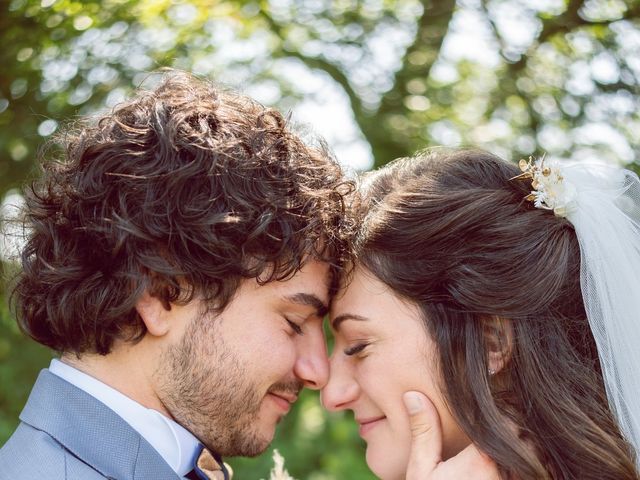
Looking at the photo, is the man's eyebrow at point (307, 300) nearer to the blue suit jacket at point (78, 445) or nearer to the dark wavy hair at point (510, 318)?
the dark wavy hair at point (510, 318)

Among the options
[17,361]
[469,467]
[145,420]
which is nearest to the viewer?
[469,467]

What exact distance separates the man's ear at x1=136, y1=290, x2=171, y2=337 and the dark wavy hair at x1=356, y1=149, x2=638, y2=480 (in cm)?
78

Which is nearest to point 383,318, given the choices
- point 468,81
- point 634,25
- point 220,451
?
point 220,451

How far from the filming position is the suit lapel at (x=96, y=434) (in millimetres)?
2918

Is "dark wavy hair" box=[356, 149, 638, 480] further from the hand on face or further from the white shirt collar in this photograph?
the white shirt collar

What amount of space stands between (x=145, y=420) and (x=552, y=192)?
1.62 meters

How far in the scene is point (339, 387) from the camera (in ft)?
11.7

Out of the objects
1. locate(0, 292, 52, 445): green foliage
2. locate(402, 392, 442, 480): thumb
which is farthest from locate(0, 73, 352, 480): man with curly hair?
locate(0, 292, 52, 445): green foliage

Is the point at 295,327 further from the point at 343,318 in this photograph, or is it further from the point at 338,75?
the point at 338,75

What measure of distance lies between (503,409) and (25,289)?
6.21 feet

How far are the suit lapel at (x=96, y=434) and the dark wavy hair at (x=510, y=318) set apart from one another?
3.38ft

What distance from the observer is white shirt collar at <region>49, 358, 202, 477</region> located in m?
3.19

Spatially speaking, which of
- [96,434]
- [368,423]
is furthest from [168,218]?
[368,423]

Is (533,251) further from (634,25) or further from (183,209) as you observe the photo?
(634,25)
